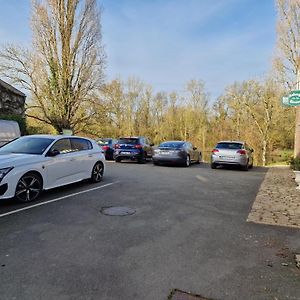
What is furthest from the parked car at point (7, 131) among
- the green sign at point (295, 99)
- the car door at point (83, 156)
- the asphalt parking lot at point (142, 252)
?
the green sign at point (295, 99)

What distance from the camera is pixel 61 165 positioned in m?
8.30

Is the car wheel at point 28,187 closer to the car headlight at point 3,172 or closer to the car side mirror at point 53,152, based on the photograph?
Result: the car headlight at point 3,172

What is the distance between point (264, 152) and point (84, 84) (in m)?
21.1

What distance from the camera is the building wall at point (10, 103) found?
855 inches

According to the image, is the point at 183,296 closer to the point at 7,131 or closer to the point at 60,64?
the point at 7,131

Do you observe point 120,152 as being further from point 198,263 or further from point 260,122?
point 260,122

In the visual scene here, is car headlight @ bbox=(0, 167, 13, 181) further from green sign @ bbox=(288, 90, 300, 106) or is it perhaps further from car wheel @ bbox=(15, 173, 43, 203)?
green sign @ bbox=(288, 90, 300, 106)

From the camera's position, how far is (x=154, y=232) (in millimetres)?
5180

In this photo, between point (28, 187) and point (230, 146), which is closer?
point (28, 187)

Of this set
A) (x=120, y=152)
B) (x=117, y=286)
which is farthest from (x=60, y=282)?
(x=120, y=152)

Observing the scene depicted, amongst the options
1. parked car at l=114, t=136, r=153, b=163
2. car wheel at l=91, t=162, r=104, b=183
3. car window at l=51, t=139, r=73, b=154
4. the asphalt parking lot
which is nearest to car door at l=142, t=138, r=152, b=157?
parked car at l=114, t=136, r=153, b=163

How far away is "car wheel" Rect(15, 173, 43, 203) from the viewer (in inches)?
275

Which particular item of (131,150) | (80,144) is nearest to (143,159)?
(131,150)

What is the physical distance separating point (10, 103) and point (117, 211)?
1947 cm
